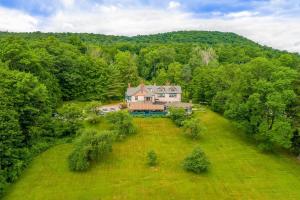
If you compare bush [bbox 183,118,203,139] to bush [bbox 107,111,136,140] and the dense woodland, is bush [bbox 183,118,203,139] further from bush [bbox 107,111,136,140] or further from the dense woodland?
bush [bbox 107,111,136,140]

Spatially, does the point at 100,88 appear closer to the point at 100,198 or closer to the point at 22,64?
the point at 22,64

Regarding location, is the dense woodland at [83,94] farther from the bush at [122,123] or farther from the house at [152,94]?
the house at [152,94]

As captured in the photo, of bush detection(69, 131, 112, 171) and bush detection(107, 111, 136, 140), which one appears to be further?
bush detection(107, 111, 136, 140)

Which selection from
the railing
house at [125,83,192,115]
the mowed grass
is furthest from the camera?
house at [125,83,192,115]

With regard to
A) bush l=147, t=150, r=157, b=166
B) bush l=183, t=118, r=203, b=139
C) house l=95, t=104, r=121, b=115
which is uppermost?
house l=95, t=104, r=121, b=115

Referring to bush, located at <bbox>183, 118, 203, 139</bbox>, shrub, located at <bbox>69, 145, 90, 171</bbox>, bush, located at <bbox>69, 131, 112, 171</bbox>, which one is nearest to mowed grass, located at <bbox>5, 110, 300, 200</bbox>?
shrub, located at <bbox>69, 145, 90, 171</bbox>

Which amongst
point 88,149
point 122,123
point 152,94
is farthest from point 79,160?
point 152,94
